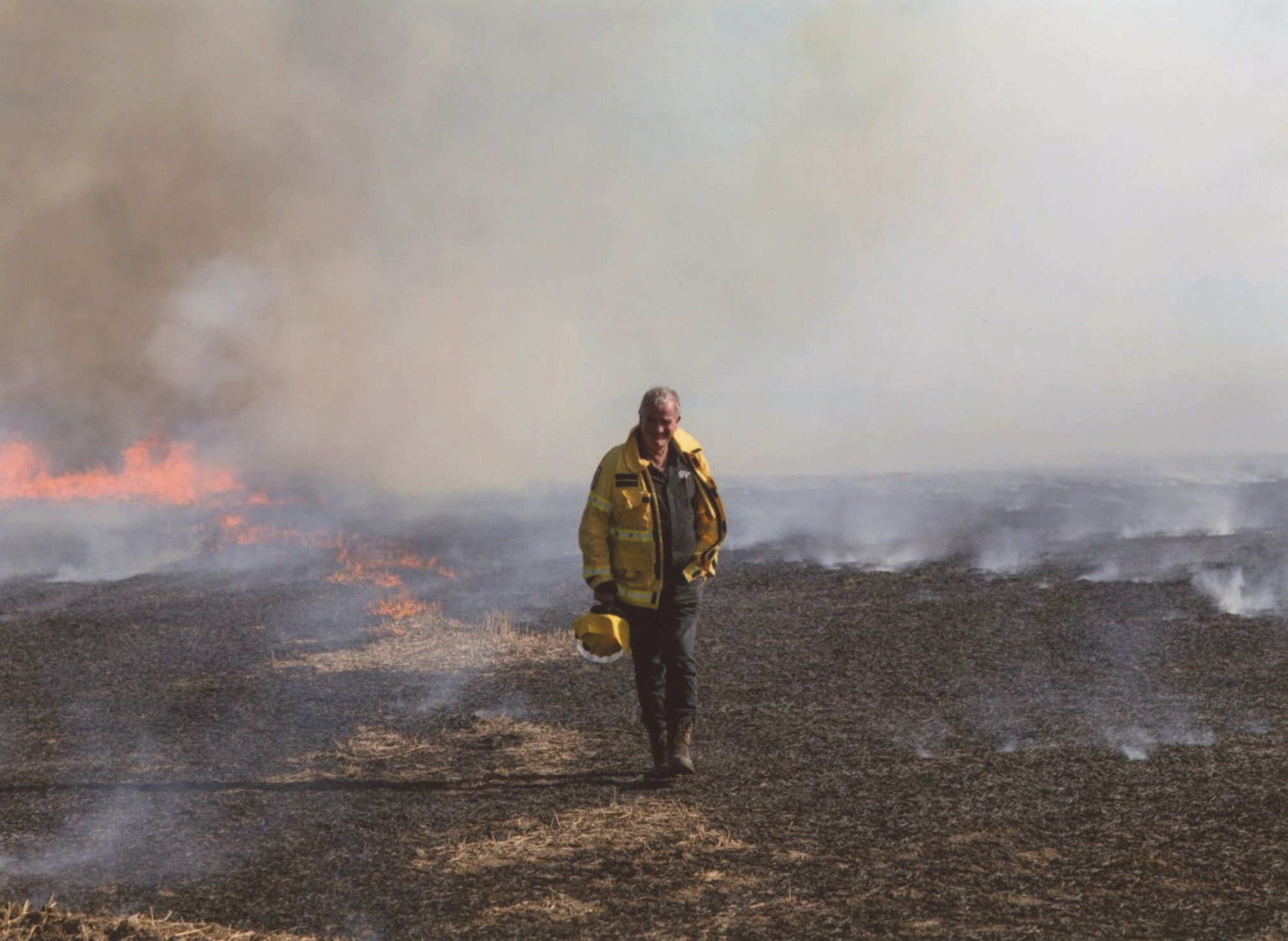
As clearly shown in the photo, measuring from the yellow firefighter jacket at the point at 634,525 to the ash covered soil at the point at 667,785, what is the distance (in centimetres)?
127

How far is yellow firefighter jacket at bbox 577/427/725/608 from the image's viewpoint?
21.6ft

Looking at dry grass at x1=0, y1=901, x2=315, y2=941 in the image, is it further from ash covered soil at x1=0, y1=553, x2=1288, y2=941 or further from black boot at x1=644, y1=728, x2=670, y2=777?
black boot at x1=644, y1=728, x2=670, y2=777

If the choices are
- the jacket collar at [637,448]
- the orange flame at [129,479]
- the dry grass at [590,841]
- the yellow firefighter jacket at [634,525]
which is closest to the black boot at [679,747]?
the dry grass at [590,841]

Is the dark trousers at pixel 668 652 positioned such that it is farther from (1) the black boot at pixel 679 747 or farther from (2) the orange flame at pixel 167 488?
(2) the orange flame at pixel 167 488

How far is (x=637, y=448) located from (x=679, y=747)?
72.7 inches

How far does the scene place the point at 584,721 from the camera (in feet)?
28.1

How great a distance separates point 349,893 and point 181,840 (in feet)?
4.54

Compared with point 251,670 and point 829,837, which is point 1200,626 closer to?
point 829,837

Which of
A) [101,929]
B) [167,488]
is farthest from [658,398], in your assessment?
[167,488]

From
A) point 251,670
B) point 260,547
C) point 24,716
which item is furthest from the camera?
point 260,547

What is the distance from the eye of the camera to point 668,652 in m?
6.85

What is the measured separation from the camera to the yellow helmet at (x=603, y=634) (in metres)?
6.57

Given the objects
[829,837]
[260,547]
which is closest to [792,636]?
[829,837]

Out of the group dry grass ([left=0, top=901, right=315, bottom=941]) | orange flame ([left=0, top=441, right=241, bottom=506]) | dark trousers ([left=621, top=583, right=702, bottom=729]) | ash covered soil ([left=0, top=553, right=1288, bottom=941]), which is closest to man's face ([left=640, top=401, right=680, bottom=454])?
dark trousers ([left=621, top=583, right=702, bottom=729])
